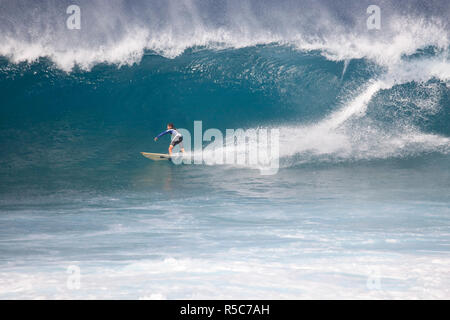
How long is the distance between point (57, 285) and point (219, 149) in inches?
272

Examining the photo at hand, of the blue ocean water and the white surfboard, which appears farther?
the white surfboard

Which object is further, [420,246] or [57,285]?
[420,246]

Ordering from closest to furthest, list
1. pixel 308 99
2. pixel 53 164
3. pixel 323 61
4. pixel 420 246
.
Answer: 1. pixel 420 246
2. pixel 53 164
3. pixel 308 99
4. pixel 323 61

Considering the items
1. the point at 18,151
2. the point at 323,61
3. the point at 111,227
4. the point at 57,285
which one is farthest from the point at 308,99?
the point at 57,285

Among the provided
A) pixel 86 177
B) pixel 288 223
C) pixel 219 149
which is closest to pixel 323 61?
pixel 219 149

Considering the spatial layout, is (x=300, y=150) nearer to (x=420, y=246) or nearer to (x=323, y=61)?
(x=323, y=61)

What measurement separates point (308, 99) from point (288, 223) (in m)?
6.69

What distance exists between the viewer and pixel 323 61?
42.3 ft

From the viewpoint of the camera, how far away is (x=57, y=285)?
12.0 ft

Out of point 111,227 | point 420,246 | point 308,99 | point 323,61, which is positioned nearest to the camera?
point 420,246

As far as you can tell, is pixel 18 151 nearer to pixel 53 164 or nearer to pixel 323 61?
pixel 53 164

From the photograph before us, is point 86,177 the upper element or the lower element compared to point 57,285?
upper

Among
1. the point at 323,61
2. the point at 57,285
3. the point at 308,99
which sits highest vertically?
the point at 323,61

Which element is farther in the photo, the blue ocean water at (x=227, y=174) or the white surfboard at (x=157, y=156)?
the white surfboard at (x=157, y=156)
